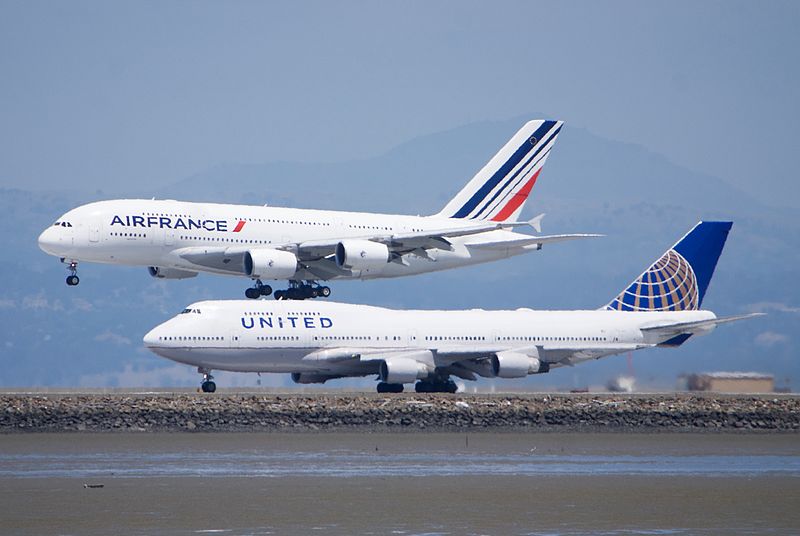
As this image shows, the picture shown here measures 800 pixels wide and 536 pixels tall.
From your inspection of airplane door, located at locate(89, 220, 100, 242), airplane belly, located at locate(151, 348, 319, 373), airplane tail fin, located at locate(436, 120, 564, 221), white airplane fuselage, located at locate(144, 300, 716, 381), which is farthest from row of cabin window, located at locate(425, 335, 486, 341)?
airplane tail fin, located at locate(436, 120, 564, 221)

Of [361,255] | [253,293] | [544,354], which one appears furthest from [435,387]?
[253,293]

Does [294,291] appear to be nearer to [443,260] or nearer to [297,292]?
[297,292]

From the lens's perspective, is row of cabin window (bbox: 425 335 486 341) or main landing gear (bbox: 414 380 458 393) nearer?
row of cabin window (bbox: 425 335 486 341)

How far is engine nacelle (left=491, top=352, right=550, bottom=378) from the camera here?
215 feet

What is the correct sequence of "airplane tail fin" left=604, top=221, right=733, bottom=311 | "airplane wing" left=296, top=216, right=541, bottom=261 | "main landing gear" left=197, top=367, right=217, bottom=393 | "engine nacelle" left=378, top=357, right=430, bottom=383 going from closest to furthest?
"main landing gear" left=197, top=367, right=217, bottom=393
"engine nacelle" left=378, top=357, right=430, bottom=383
"airplane wing" left=296, top=216, right=541, bottom=261
"airplane tail fin" left=604, top=221, right=733, bottom=311

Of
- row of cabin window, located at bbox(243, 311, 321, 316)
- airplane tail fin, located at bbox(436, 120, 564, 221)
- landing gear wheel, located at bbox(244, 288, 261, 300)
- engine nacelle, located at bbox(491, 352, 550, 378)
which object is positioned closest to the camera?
row of cabin window, located at bbox(243, 311, 321, 316)

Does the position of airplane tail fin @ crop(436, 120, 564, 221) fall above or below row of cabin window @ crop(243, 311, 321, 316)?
above

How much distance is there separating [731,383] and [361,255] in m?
15.4

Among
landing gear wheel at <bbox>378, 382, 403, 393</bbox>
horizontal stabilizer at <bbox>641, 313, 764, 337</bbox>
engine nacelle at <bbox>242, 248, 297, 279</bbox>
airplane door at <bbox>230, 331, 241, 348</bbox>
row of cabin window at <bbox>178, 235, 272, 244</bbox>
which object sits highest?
row of cabin window at <bbox>178, 235, 272, 244</bbox>

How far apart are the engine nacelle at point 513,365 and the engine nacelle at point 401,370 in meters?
3.01

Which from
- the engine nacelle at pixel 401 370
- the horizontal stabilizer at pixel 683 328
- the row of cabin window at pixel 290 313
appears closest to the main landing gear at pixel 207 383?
the row of cabin window at pixel 290 313

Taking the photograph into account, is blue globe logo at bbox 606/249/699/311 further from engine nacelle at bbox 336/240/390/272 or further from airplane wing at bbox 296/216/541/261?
engine nacelle at bbox 336/240/390/272

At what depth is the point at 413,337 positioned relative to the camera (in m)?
65.8

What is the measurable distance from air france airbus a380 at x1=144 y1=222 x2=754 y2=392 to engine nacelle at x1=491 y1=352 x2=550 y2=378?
4cm
